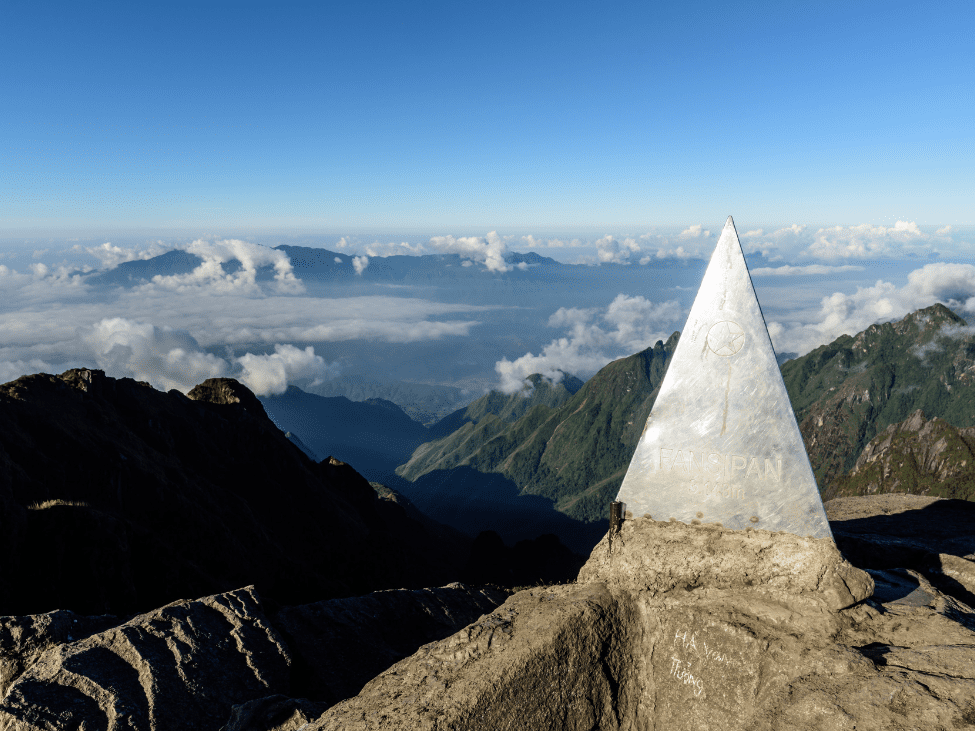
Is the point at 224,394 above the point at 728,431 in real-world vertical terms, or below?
below

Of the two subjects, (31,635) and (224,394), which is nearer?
(31,635)

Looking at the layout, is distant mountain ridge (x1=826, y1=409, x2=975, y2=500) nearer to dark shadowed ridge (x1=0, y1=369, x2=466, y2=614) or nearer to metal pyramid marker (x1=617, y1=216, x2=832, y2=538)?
dark shadowed ridge (x1=0, y1=369, x2=466, y2=614)

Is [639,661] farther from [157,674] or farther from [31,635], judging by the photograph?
[31,635]

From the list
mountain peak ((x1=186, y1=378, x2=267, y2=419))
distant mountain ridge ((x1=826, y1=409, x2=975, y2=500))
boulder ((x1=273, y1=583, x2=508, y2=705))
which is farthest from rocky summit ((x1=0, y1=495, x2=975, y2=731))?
distant mountain ridge ((x1=826, y1=409, x2=975, y2=500))

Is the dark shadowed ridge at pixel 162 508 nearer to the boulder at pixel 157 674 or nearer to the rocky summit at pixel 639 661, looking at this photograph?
the boulder at pixel 157 674

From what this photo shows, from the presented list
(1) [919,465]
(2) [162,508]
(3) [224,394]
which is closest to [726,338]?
(2) [162,508]

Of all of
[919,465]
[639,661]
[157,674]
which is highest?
[639,661]

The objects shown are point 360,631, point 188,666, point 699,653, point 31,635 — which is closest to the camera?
point 699,653
